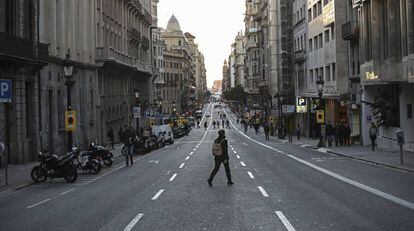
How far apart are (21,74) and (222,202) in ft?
62.0

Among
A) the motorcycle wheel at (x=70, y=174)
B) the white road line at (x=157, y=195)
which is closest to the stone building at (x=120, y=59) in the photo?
the motorcycle wheel at (x=70, y=174)

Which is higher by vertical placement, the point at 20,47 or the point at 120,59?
the point at 120,59

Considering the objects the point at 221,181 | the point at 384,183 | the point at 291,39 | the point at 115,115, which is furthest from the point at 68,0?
the point at 291,39

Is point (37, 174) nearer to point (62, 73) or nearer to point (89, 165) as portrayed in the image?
point (89, 165)

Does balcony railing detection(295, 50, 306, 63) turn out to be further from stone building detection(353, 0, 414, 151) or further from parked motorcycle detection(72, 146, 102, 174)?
parked motorcycle detection(72, 146, 102, 174)

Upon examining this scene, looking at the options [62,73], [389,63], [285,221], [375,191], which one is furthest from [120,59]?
[285,221]

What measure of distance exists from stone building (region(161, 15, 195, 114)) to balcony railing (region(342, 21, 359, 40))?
91250 mm

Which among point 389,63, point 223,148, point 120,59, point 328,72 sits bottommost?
point 223,148

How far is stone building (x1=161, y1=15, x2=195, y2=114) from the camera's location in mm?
147925

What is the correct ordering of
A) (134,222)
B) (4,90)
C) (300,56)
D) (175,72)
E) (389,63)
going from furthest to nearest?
(175,72), (300,56), (389,63), (4,90), (134,222)

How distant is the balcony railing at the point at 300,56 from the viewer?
69.3 metres

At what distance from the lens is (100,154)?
90.8ft

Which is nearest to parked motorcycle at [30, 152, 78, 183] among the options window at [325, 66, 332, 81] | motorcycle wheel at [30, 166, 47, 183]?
motorcycle wheel at [30, 166, 47, 183]

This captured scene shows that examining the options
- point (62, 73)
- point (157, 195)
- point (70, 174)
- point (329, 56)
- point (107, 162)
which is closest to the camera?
point (157, 195)
